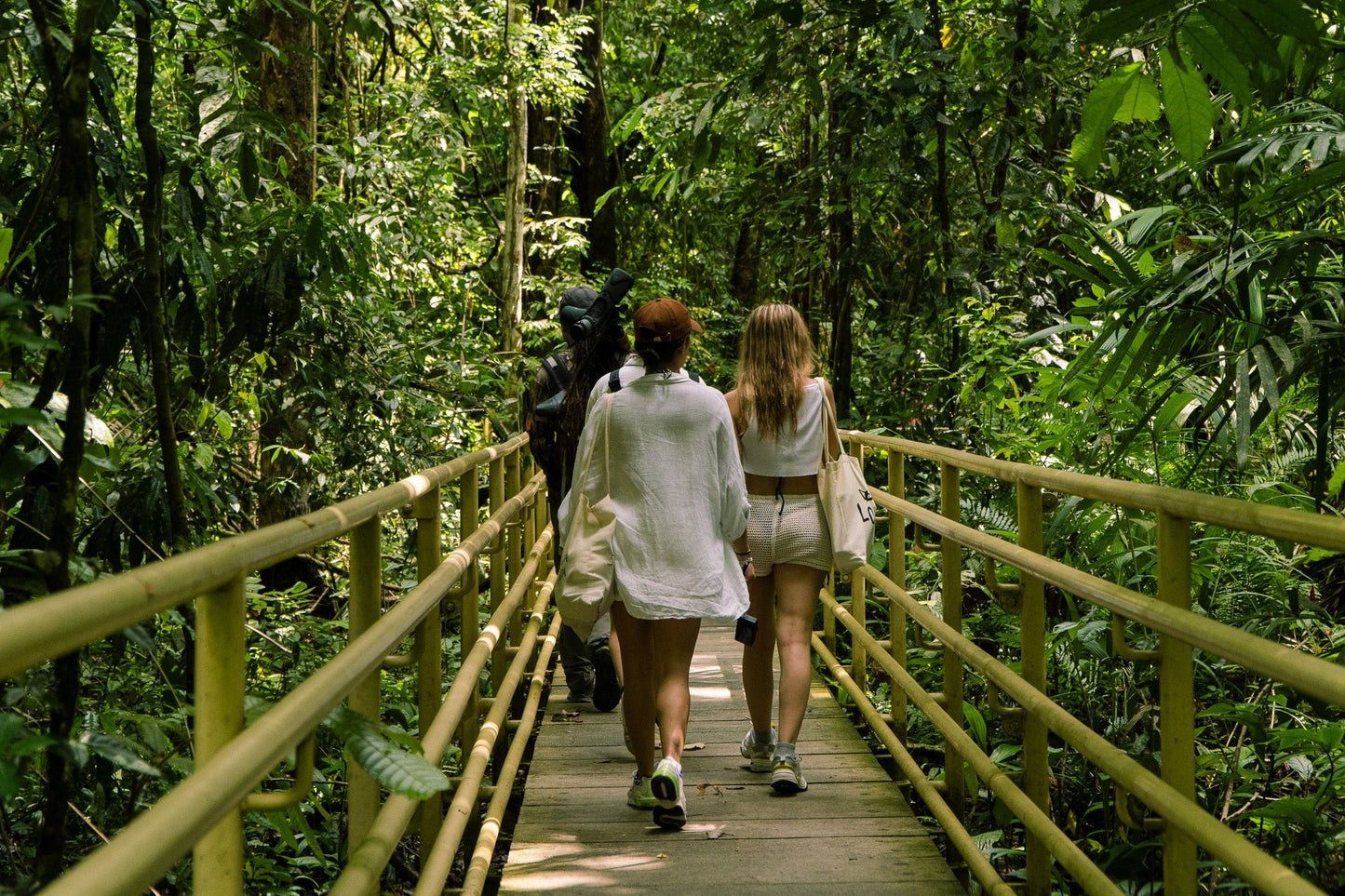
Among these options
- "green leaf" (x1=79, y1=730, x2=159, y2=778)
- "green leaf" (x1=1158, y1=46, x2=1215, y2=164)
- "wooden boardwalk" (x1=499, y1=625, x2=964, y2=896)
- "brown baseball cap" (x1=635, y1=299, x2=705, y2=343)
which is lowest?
"wooden boardwalk" (x1=499, y1=625, x2=964, y2=896)

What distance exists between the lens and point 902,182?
276 inches

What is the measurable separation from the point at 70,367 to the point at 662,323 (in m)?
1.97

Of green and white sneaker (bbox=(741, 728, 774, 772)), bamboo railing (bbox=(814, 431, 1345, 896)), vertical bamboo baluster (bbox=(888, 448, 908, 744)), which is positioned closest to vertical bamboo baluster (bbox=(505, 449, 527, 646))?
green and white sneaker (bbox=(741, 728, 774, 772))

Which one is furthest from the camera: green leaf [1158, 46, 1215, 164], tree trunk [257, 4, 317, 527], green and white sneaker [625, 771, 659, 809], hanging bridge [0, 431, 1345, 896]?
tree trunk [257, 4, 317, 527]

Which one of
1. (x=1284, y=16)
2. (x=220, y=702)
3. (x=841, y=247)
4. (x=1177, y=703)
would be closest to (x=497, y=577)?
(x=1177, y=703)

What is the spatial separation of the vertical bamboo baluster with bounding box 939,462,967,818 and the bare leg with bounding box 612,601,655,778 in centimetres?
98

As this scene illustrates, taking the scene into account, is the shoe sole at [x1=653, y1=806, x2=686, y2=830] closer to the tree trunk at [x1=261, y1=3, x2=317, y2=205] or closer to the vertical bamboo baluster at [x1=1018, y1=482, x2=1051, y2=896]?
the vertical bamboo baluster at [x1=1018, y1=482, x2=1051, y2=896]

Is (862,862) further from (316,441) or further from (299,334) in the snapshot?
(316,441)

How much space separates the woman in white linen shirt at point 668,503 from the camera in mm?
3766

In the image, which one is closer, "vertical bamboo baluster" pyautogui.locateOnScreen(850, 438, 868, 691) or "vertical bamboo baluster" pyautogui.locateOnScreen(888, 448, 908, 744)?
"vertical bamboo baluster" pyautogui.locateOnScreen(888, 448, 908, 744)

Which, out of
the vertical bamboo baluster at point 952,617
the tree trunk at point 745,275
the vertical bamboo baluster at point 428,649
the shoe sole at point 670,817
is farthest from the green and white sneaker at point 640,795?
the tree trunk at point 745,275

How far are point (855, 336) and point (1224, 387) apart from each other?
368 inches

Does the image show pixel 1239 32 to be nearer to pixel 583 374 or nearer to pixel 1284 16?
pixel 1284 16

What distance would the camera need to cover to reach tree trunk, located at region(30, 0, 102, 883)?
6.73 feet
